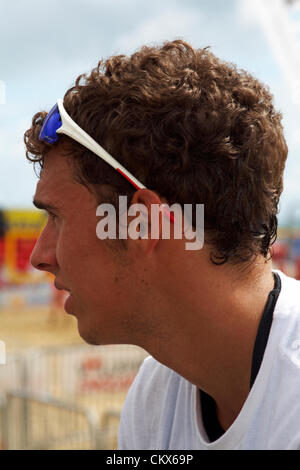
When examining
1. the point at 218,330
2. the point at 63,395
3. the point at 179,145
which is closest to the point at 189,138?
the point at 179,145

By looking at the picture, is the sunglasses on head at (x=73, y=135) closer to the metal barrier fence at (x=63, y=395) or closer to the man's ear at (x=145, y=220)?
the man's ear at (x=145, y=220)

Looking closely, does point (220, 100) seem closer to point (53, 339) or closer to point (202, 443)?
point (202, 443)

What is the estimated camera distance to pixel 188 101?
190 cm

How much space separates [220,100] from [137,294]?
2.54ft

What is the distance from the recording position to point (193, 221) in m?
1.95

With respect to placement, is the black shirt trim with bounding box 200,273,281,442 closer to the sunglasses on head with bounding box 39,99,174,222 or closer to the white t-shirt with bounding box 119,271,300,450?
the white t-shirt with bounding box 119,271,300,450

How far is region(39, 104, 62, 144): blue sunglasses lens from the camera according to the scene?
200 cm

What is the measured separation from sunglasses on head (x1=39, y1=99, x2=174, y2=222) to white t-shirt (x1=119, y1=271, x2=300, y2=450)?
0.57 meters

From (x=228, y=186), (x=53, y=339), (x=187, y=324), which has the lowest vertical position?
(x=53, y=339)

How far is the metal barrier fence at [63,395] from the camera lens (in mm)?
6559

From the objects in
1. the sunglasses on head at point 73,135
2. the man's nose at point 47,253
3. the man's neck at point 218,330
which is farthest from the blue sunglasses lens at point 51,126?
the man's neck at point 218,330

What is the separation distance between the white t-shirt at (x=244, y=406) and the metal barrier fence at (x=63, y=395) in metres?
3.92

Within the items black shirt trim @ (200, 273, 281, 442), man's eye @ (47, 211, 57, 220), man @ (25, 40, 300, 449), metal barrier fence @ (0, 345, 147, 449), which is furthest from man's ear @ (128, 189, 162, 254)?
metal barrier fence @ (0, 345, 147, 449)
